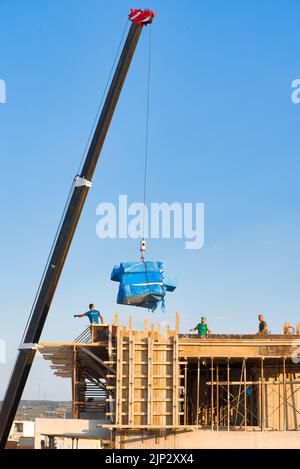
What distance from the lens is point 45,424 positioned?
33375 mm

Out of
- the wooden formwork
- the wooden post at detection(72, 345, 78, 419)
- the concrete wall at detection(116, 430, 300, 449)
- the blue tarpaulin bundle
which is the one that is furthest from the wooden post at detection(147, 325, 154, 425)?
the wooden post at detection(72, 345, 78, 419)

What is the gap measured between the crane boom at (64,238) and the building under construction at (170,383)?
6.56 metres

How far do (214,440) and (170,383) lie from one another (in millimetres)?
3016

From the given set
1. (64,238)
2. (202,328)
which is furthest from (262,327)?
(64,238)

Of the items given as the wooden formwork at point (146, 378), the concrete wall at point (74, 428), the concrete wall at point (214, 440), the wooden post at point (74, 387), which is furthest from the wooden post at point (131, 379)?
the wooden post at point (74, 387)

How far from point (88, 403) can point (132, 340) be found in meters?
5.38

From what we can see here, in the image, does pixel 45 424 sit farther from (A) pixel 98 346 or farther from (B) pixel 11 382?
(B) pixel 11 382

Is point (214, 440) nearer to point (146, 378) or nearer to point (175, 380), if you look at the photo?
point (175, 380)

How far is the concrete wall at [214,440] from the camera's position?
3212 centimetres

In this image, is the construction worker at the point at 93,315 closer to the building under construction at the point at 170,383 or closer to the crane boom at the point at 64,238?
the building under construction at the point at 170,383

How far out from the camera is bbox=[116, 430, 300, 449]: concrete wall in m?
32.1

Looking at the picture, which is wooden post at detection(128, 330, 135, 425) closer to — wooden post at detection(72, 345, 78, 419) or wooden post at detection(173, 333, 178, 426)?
wooden post at detection(173, 333, 178, 426)

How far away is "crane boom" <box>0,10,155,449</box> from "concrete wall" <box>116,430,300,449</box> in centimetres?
797
